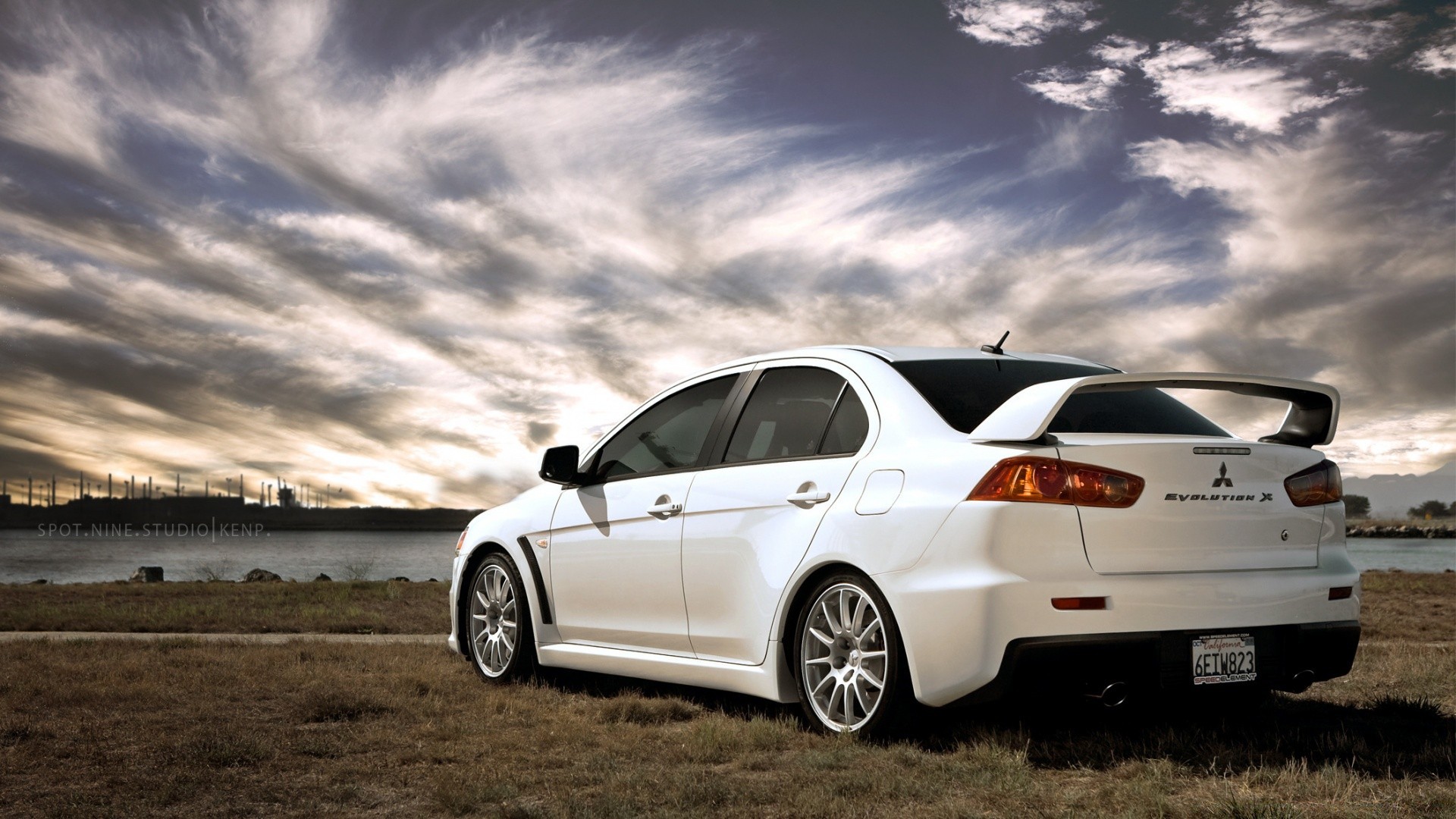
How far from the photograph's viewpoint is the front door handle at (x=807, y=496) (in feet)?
17.1

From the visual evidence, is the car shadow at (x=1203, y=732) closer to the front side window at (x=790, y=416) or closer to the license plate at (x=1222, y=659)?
the license plate at (x=1222, y=659)

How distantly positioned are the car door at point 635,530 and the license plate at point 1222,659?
244cm

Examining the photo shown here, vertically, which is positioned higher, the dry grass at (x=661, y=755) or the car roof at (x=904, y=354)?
the car roof at (x=904, y=354)

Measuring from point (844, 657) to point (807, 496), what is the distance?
71 cm

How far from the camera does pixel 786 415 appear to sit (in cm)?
588

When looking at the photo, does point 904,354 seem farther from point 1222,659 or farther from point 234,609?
point 234,609

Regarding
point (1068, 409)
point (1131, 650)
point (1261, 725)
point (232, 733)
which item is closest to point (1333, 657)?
point (1261, 725)

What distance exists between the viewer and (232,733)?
5582 millimetres

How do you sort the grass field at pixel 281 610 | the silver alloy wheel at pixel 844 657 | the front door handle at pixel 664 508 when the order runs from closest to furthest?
the silver alloy wheel at pixel 844 657 → the front door handle at pixel 664 508 → the grass field at pixel 281 610

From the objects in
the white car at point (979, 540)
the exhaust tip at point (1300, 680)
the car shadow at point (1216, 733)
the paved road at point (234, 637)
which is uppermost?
the white car at point (979, 540)

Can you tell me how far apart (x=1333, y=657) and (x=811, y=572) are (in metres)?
2.17

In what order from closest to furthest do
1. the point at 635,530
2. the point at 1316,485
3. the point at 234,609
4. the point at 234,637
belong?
the point at 1316,485
the point at 635,530
the point at 234,637
the point at 234,609

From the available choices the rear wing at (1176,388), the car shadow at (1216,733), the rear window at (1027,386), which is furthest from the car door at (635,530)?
the rear wing at (1176,388)

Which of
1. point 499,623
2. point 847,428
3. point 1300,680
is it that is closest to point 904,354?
point 847,428
